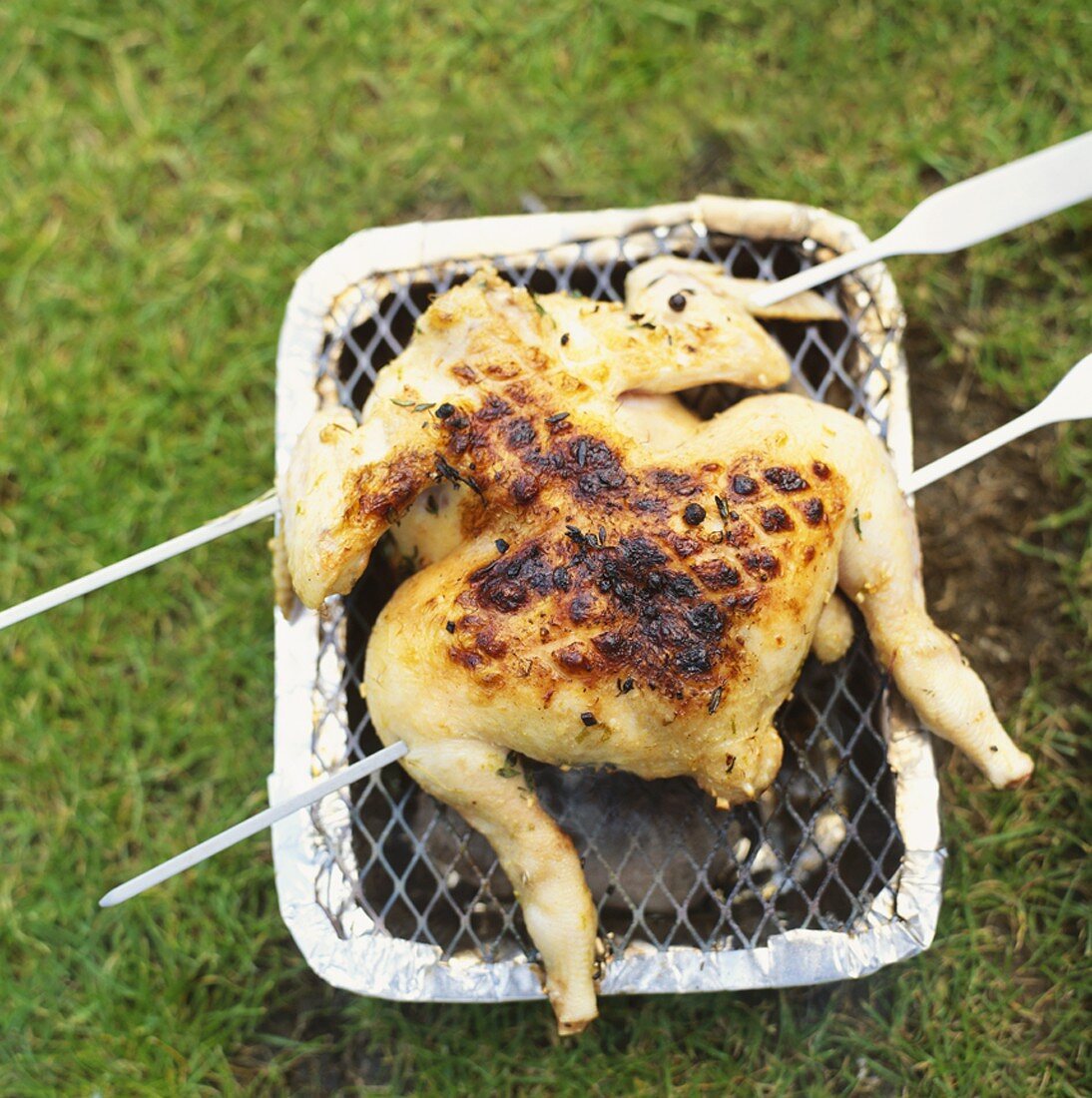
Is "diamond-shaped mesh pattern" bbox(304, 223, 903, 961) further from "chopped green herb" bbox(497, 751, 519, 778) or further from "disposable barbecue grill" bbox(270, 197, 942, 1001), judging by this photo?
"chopped green herb" bbox(497, 751, 519, 778)

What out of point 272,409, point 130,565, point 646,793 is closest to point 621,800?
→ point 646,793

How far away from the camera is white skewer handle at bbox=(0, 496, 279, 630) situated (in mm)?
2113

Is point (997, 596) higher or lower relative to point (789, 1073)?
higher

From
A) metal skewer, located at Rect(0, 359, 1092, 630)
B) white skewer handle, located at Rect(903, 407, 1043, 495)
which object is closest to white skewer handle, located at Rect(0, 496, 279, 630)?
metal skewer, located at Rect(0, 359, 1092, 630)

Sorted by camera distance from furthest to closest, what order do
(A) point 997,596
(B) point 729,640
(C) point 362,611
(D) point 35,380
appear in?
(D) point 35,380 < (A) point 997,596 < (C) point 362,611 < (B) point 729,640

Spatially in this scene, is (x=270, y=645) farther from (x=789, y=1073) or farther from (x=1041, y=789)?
(x=1041, y=789)

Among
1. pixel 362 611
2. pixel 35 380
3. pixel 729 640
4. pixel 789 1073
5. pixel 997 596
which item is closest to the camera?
pixel 729 640

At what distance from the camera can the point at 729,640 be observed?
6.38 feet

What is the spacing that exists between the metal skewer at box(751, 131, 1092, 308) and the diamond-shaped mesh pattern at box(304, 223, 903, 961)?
0.45 feet

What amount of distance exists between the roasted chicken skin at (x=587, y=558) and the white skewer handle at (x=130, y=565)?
243mm

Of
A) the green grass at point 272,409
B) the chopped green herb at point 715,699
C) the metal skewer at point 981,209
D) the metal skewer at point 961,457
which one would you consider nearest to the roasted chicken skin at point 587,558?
the chopped green herb at point 715,699

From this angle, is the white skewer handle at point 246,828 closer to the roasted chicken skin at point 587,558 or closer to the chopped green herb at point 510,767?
the roasted chicken skin at point 587,558

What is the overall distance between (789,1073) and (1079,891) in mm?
960

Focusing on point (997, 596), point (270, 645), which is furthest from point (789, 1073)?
point (270, 645)
